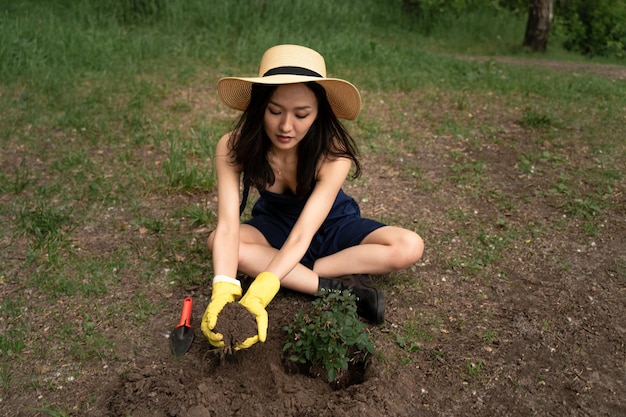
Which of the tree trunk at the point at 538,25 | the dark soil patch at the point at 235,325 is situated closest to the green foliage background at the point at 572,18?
the tree trunk at the point at 538,25

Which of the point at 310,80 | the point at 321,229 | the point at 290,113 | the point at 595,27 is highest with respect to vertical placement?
the point at 310,80

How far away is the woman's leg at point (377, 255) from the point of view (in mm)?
2711

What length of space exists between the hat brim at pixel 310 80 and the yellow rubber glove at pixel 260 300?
69 centimetres

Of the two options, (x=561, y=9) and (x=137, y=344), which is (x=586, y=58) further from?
(x=137, y=344)

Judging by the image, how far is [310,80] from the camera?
89.1 inches

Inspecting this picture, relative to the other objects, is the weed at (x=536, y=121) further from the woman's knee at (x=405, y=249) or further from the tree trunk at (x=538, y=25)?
the tree trunk at (x=538, y=25)

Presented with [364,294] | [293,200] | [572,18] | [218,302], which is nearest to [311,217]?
[293,200]

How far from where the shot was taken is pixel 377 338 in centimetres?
255

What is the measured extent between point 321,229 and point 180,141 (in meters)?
1.68

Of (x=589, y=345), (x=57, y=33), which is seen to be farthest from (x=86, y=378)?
(x=57, y=33)

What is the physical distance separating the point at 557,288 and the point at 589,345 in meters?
0.39

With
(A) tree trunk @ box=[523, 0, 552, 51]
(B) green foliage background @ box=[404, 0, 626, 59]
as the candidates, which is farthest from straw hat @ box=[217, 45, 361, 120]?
(B) green foliage background @ box=[404, 0, 626, 59]

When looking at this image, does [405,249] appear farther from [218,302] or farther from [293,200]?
[218,302]

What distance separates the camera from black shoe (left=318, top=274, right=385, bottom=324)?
2590mm
